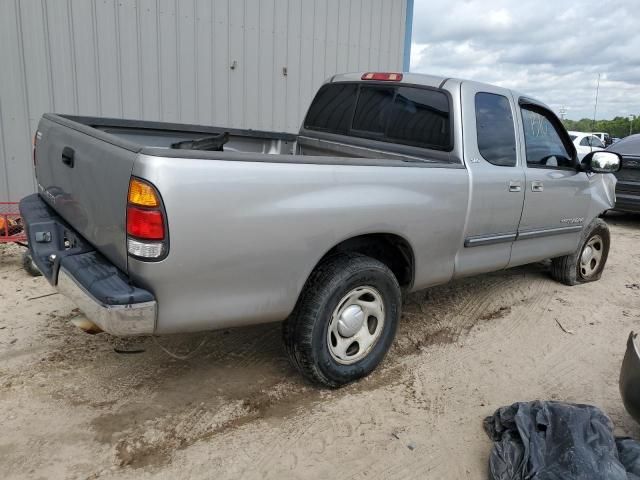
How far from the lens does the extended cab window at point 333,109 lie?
14.5 ft

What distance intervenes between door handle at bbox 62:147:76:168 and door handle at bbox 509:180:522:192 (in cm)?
289

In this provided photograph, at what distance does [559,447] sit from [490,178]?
1.90 metres

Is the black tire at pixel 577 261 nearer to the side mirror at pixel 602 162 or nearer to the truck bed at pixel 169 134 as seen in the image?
the side mirror at pixel 602 162

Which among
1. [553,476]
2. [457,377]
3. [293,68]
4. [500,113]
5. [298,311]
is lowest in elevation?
[457,377]

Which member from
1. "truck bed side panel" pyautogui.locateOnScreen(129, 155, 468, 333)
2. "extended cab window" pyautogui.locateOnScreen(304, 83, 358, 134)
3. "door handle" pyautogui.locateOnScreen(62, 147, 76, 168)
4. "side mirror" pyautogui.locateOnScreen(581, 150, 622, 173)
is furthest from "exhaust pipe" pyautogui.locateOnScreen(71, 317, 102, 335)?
"side mirror" pyautogui.locateOnScreen(581, 150, 622, 173)

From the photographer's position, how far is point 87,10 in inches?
243

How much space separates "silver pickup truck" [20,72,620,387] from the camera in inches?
91.1

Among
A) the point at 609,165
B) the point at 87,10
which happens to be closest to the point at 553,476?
the point at 609,165

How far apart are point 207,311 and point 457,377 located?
181cm

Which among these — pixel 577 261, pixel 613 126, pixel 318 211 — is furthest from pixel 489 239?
pixel 613 126

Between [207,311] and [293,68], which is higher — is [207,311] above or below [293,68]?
below

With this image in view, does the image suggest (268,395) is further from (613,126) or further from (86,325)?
(613,126)

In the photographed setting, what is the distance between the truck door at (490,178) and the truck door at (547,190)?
15cm

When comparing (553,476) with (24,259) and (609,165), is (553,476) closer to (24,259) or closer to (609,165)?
(609,165)
